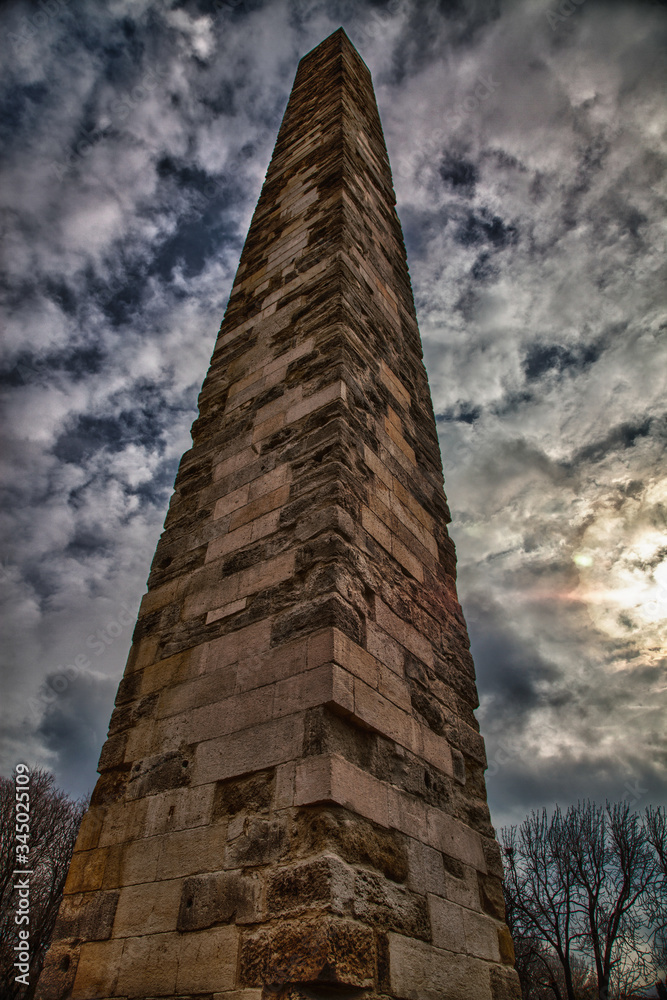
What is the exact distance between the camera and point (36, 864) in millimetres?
13758

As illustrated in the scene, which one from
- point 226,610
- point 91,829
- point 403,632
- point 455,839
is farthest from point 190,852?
point 403,632

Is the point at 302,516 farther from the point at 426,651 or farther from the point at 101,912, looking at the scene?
the point at 101,912

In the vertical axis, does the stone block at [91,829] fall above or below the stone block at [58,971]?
above

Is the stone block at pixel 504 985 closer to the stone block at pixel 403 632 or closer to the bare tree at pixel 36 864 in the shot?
the stone block at pixel 403 632

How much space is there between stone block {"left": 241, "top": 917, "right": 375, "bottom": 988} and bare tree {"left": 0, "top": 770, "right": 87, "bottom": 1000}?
1335 centimetres

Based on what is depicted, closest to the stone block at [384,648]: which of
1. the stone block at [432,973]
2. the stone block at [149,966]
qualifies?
the stone block at [432,973]

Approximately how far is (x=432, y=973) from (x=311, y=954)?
0.81 m

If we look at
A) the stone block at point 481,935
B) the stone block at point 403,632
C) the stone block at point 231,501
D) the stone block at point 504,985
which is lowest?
the stone block at point 504,985

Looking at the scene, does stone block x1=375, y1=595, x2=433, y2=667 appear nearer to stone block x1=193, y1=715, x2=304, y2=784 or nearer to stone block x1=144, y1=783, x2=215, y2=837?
stone block x1=193, y1=715, x2=304, y2=784

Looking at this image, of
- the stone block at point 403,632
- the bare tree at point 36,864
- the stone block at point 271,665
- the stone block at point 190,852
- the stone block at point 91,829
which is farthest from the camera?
the bare tree at point 36,864

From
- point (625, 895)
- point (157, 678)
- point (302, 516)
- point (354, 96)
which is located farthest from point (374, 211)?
point (625, 895)

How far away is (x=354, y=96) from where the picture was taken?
846 cm

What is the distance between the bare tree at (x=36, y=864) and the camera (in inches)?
499

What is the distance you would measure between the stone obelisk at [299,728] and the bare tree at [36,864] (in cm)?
1233
